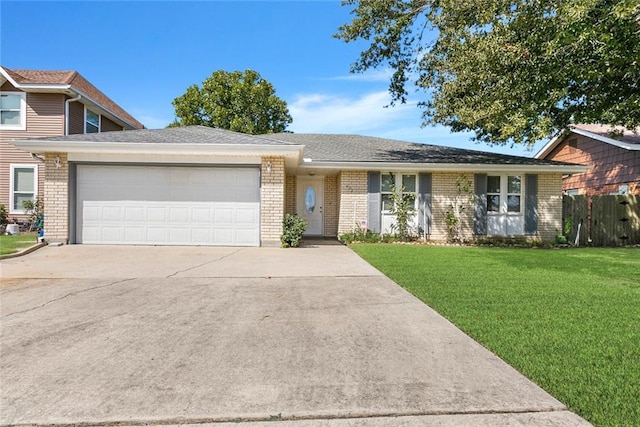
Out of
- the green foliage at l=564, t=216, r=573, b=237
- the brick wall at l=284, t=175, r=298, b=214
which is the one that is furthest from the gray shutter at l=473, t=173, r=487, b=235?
the brick wall at l=284, t=175, r=298, b=214

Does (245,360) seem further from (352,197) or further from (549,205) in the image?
(549,205)

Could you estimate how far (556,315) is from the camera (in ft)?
13.7

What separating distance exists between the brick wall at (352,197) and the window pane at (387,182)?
2.24 feet

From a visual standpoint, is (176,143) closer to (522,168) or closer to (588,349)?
(588,349)

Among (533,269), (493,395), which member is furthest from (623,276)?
(493,395)

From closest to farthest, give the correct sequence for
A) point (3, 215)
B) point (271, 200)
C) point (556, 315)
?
1. point (556, 315)
2. point (271, 200)
3. point (3, 215)

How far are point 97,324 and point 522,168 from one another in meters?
13.2

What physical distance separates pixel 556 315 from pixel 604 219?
39.7 feet

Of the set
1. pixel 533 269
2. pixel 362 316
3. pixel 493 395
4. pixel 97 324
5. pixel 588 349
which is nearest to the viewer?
pixel 493 395

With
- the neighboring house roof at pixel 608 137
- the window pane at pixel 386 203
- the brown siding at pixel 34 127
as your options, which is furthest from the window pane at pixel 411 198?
the brown siding at pixel 34 127

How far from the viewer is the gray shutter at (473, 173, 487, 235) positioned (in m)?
13.0

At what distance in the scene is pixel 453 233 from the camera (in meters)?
13.0

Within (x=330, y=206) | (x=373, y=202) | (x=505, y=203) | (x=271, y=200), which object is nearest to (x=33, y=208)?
(x=271, y=200)

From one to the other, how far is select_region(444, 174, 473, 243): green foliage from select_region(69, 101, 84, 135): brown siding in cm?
1499
